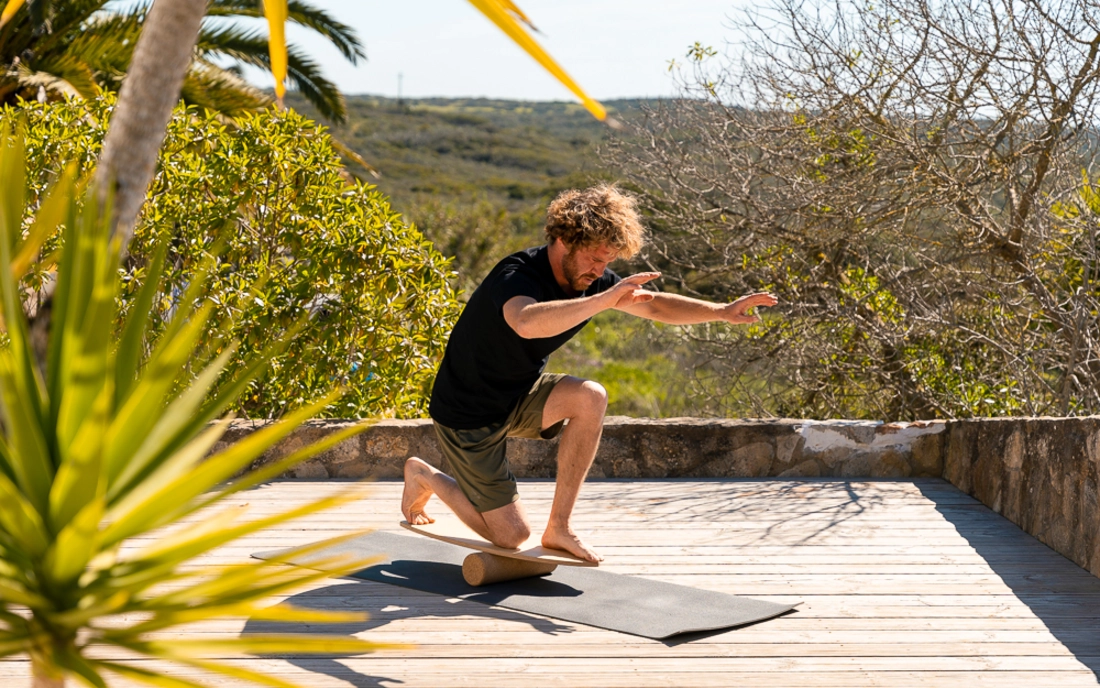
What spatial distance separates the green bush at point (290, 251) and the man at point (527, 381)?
179 centimetres

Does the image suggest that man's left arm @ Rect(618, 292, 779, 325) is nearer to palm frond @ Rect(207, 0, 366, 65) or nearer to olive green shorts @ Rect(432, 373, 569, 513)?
olive green shorts @ Rect(432, 373, 569, 513)

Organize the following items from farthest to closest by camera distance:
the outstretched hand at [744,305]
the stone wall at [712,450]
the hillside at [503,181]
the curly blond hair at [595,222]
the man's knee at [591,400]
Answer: the hillside at [503,181]
the stone wall at [712,450]
the outstretched hand at [744,305]
the man's knee at [591,400]
the curly blond hair at [595,222]

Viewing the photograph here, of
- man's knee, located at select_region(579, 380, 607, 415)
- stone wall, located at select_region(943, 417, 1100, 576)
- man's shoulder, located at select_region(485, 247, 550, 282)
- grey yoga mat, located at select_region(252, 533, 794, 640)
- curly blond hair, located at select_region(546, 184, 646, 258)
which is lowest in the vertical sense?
grey yoga mat, located at select_region(252, 533, 794, 640)

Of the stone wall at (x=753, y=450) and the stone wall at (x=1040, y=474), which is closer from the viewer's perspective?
the stone wall at (x=1040, y=474)

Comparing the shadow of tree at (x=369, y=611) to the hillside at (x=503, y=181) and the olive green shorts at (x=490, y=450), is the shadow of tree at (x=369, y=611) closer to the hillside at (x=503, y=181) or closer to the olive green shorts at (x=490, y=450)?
the olive green shorts at (x=490, y=450)

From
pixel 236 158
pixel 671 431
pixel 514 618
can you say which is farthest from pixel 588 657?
pixel 236 158

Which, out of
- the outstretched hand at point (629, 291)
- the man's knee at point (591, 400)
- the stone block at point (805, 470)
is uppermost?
the outstretched hand at point (629, 291)

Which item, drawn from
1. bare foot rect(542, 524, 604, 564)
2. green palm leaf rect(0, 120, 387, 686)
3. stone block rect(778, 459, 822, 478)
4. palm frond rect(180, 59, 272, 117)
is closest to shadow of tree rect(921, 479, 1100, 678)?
stone block rect(778, 459, 822, 478)

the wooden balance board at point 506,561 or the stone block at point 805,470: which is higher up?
the stone block at point 805,470

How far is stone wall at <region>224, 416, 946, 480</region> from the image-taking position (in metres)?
5.17

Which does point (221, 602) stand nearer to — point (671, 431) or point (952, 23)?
point (671, 431)

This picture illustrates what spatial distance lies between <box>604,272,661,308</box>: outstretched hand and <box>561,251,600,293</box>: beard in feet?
0.92

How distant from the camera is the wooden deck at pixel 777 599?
8.89 ft

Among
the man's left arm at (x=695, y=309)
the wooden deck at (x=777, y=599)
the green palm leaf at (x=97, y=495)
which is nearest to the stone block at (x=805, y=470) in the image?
the wooden deck at (x=777, y=599)
